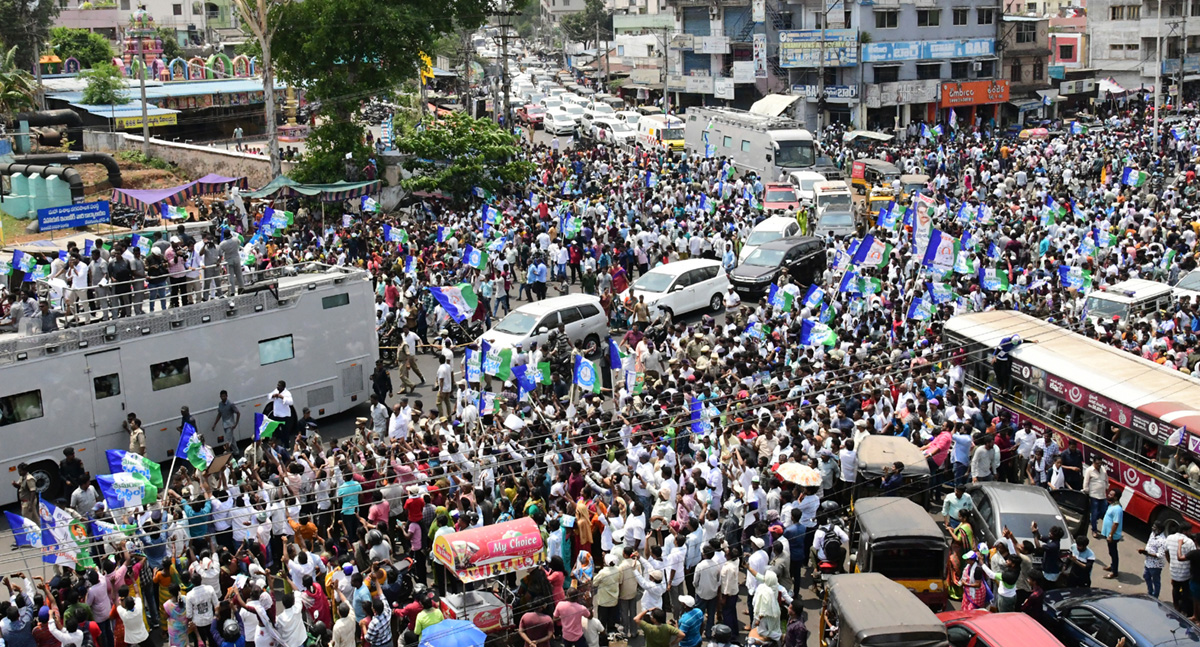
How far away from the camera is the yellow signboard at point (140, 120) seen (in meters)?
56.7

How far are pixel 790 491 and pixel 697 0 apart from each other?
56.9 metres

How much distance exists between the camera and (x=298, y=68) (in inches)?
1555

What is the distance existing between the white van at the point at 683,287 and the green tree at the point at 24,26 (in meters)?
56.5

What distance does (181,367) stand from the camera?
1888cm

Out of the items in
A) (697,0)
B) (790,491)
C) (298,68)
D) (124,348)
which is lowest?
(790,491)

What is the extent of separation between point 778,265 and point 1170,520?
1388 cm

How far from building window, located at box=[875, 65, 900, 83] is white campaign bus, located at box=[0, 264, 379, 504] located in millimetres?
43244

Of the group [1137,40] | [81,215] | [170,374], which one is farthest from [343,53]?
[1137,40]

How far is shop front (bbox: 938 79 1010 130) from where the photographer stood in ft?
193

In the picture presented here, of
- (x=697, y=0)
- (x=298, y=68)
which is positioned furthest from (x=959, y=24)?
(x=298, y=68)

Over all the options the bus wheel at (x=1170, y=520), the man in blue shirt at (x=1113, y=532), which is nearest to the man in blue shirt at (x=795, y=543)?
the man in blue shirt at (x=1113, y=532)

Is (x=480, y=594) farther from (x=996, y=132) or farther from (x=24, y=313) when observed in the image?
(x=996, y=132)

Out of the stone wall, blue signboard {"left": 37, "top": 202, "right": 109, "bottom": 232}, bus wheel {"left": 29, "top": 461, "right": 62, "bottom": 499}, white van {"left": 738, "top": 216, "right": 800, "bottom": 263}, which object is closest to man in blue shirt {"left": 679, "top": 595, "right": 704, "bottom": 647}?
bus wheel {"left": 29, "top": 461, "right": 62, "bottom": 499}

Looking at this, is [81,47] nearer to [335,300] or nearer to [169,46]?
[169,46]
